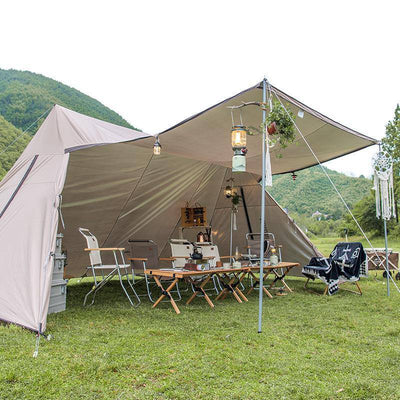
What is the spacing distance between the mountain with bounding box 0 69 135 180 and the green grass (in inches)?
506

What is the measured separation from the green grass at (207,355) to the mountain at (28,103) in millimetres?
12840

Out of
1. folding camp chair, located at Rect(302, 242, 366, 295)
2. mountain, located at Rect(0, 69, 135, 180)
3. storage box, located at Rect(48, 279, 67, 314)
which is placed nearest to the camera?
storage box, located at Rect(48, 279, 67, 314)

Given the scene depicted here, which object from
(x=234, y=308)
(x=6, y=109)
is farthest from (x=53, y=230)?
(x=6, y=109)

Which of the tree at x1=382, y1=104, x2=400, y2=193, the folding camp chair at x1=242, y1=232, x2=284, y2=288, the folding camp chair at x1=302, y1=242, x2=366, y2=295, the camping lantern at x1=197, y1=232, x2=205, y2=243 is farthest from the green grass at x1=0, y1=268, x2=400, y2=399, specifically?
the tree at x1=382, y1=104, x2=400, y2=193

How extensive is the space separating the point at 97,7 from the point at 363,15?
24.1 ft

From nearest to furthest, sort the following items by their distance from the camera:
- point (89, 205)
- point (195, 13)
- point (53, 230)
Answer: point (53, 230), point (89, 205), point (195, 13)

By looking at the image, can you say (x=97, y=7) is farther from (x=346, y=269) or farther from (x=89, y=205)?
(x=346, y=269)

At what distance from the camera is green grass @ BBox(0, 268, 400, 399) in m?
2.12

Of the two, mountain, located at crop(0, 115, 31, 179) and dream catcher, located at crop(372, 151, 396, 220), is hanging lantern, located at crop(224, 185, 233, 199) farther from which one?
mountain, located at crop(0, 115, 31, 179)

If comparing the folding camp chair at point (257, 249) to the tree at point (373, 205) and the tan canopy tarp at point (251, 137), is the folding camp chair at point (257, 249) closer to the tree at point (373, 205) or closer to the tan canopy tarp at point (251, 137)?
the tan canopy tarp at point (251, 137)

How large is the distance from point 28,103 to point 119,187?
2256cm

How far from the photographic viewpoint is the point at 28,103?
2536cm

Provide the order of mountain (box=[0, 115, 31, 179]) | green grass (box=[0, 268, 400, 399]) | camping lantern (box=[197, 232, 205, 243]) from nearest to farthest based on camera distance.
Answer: green grass (box=[0, 268, 400, 399]) → camping lantern (box=[197, 232, 205, 243]) → mountain (box=[0, 115, 31, 179])

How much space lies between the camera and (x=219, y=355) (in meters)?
2.66
